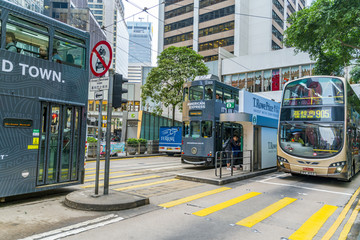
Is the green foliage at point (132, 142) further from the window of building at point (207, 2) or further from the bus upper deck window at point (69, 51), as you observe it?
the window of building at point (207, 2)

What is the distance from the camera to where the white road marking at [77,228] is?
4.35 m

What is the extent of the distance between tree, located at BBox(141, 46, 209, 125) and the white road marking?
820 inches

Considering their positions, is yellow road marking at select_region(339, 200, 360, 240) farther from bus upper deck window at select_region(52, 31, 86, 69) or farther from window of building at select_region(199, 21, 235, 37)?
window of building at select_region(199, 21, 235, 37)

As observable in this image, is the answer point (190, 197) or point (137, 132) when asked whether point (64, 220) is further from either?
point (137, 132)

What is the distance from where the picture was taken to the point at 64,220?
17.1 feet

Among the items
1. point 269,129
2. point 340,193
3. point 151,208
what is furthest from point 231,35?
point 151,208

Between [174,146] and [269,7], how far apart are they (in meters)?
35.9

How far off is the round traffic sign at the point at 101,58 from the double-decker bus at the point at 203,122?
7914mm

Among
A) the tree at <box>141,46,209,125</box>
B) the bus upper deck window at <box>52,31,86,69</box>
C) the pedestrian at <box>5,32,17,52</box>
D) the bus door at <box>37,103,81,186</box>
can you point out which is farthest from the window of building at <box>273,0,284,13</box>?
the pedestrian at <box>5,32,17,52</box>

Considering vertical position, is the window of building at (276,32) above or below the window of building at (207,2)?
below

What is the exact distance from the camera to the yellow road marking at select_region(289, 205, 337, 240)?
4.84m

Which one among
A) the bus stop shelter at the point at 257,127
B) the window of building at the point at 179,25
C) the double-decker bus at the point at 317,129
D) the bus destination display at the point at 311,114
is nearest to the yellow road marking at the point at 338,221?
the double-decker bus at the point at 317,129

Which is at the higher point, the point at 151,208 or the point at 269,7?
the point at 269,7

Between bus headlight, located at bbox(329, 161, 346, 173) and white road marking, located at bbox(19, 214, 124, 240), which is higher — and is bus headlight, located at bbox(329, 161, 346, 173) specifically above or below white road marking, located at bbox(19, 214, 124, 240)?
above
